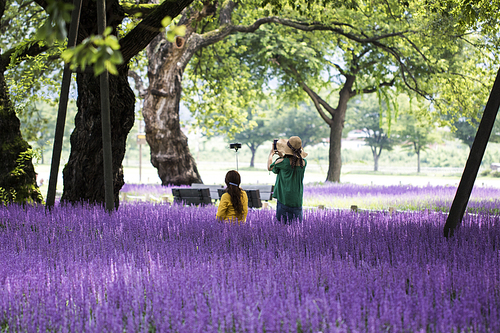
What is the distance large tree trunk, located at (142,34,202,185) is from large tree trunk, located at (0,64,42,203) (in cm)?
779

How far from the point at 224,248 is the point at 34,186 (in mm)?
6268

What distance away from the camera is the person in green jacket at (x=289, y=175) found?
6.36 m

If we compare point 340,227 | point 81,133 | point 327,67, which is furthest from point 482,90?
point 81,133

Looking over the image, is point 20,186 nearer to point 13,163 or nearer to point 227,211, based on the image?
point 13,163

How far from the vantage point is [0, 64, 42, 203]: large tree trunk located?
350 inches

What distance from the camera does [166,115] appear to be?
17.3m

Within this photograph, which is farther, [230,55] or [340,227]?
[230,55]

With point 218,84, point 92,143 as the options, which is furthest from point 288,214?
point 218,84

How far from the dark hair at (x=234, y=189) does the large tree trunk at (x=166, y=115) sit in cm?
1132

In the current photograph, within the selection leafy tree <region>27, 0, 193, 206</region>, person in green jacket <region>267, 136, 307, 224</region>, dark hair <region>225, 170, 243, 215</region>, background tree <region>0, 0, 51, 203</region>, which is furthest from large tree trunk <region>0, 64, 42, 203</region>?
person in green jacket <region>267, 136, 307, 224</region>

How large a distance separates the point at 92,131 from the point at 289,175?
4119 millimetres

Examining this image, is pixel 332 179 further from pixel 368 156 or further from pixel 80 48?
pixel 368 156

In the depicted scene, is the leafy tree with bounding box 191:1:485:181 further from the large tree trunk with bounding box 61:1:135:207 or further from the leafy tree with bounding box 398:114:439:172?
the leafy tree with bounding box 398:114:439:172

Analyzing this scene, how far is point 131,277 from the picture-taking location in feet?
11.8
